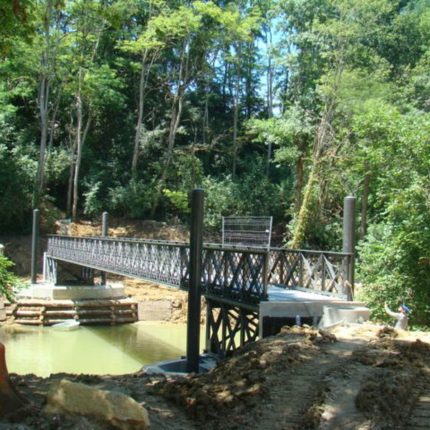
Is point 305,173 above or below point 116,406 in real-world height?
above

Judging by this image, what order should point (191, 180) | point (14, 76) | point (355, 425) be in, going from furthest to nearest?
1. point (191, 180)
2. point (14, 76)
3. point (355, 425)

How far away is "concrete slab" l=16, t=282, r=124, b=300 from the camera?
80.5 ft

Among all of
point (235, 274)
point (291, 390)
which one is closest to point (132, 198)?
point (235, 274)

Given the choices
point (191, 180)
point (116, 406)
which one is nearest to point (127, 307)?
point (191, 180)

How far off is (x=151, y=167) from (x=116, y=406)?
3117cm

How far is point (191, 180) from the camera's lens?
3369cm

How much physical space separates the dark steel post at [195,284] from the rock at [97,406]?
5277 millimetres

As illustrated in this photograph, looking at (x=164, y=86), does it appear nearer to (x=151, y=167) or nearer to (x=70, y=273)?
(x=151, y=167)

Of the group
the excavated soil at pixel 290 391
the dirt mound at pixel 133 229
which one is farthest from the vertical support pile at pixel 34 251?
the excavated soil at pixel 290 391

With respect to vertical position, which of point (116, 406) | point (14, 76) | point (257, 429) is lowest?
point (257, 429)

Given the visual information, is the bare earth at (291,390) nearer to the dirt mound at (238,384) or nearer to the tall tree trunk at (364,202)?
the dirt mound at (238,384)

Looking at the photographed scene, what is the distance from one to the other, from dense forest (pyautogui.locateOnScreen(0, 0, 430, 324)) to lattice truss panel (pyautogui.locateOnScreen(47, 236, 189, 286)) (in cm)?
806

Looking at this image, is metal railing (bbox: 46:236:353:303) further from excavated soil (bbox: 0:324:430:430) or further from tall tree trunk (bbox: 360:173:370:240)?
tall tree trunk (bbox: 360:173:370:240)

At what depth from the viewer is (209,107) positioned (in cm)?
3988
